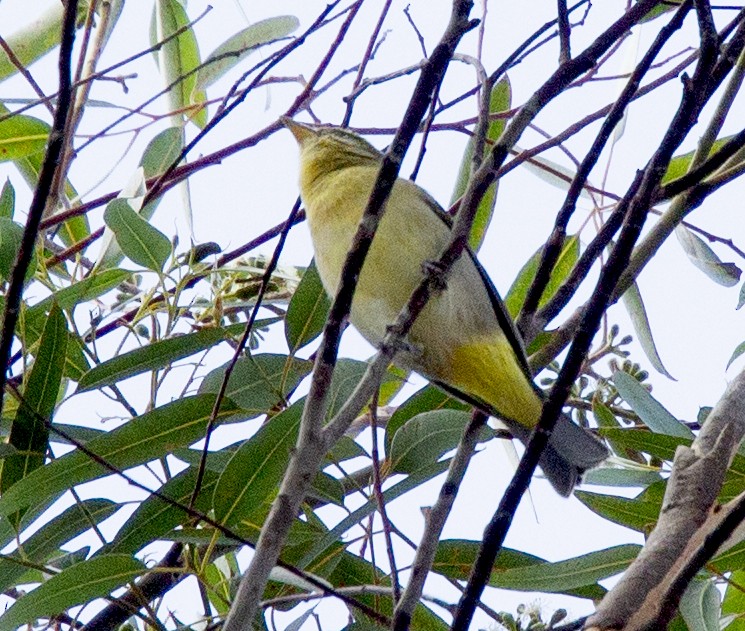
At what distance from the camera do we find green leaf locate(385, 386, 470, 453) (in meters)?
2.36

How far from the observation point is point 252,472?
6.55 ft

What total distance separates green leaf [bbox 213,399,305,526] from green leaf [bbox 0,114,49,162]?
43.2 inches

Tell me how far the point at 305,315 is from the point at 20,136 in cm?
91

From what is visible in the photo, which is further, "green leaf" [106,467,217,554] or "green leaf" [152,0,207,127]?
"green leaf" [152,0,207,127]

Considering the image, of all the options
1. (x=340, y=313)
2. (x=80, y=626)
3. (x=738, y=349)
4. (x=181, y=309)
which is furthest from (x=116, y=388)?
(x=738, y=349)

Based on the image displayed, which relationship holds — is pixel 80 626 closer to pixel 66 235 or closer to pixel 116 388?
pixel 116 388

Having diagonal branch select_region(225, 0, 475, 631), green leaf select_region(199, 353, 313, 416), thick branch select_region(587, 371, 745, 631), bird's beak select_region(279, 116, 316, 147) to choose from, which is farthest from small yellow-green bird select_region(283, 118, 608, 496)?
diagonal branch select_region(225, 0, 475, 631)

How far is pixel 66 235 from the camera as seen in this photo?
2.77 meters

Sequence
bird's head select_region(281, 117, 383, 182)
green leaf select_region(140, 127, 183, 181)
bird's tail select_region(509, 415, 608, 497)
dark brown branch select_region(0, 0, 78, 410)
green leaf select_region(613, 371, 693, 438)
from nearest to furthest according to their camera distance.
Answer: dark brown branch select_region(0, 0, 78, 410)
green leaf select_region(613, 371, 693, 438)
bird's tail select_region(509, 415, 608, 497)
green leaf select_region(140, 127, 183, 181)
bird's head select_region(281, 117, 383, 182)

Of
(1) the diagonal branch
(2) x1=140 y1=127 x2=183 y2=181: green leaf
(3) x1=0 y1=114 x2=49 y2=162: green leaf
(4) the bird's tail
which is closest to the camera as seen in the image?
(1) the diagonal branch

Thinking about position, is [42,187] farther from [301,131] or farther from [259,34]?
[301,131]

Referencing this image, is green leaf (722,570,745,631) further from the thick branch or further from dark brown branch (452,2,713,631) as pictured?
dark brown branch (452,2,713,631)

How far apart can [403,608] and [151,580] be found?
3.19 ft

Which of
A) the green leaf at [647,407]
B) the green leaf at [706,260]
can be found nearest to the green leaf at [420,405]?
the green leaf at [647,407]
